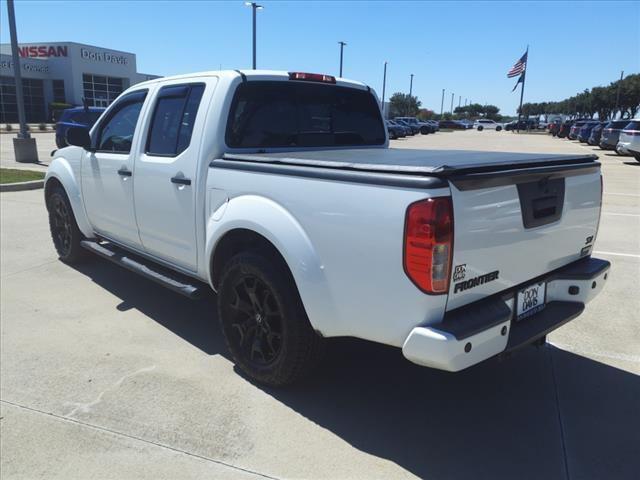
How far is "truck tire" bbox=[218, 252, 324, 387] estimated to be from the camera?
10.1ft

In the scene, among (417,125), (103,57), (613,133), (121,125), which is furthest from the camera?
(417,125)

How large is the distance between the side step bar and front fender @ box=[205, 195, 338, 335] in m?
0.87

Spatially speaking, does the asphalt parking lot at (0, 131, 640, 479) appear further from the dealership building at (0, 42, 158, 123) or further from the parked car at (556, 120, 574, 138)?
the dealership building at (0, 42, 158, 123)

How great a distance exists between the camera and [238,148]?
3775 millimetres

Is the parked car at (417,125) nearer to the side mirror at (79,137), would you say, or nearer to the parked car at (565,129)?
the parked car at (565,129)

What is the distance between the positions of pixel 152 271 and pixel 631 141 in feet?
68.0

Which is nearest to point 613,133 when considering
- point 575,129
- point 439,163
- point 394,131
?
point 575,129

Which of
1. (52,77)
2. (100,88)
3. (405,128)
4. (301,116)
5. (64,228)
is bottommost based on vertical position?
(64,228)

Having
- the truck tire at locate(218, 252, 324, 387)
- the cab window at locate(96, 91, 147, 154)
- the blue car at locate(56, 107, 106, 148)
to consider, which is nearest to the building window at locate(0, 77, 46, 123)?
the blue car at locate(56, 107, 106, 148)

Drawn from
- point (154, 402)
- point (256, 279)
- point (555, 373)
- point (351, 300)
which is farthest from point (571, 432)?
point (154, 402)

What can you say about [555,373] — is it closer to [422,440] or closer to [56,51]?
[422,440]

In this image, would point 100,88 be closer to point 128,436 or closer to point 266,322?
point 266,322

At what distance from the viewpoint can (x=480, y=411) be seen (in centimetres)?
321

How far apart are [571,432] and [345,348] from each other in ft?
5.45
